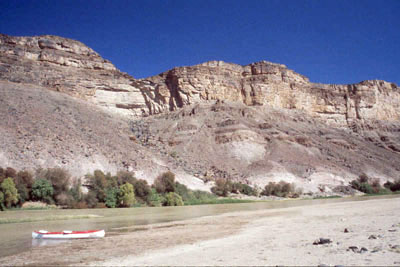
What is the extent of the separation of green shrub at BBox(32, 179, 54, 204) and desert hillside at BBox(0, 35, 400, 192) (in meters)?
5.45

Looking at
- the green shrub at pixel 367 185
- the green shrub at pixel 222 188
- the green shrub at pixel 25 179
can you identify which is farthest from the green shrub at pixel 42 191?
the green shrub at pixel 367 185

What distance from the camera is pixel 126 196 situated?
3206 centimetres

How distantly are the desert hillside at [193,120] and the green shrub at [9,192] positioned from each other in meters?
6.72

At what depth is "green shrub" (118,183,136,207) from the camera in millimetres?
32125

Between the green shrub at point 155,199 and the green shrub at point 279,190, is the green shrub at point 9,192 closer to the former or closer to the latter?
the green shrub at point 155,199

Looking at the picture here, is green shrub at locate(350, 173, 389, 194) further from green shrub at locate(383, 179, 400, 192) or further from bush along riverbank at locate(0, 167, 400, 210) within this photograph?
bush along riverbank at locate(0, 167, 400, 210)

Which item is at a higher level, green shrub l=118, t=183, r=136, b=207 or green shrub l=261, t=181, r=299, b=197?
green shrub l=118, t=183, r=136, b=207

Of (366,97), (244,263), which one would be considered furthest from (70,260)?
(366,97)

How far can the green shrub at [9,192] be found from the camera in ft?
88.0

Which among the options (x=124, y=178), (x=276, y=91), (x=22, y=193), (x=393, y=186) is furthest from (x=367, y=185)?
(x=22, y=193)

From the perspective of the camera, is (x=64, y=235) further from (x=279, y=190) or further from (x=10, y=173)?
(x=279, y=190)

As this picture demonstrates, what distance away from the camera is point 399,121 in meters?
88.8

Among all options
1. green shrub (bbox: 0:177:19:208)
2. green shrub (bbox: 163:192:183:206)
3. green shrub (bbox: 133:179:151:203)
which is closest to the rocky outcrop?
green shrub (bbox: 133:179:151:203)

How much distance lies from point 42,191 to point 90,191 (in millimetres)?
4414
